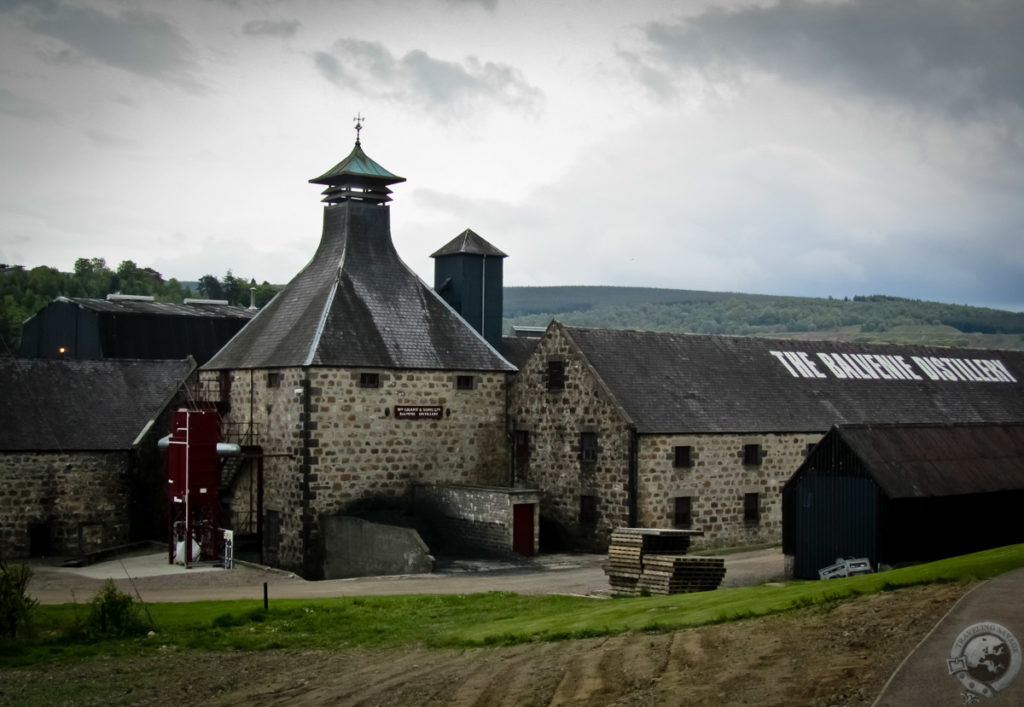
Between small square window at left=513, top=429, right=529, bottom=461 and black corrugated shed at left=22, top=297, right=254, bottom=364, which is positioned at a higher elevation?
black corrugated shed at left=22, top=297, right=254, bottom=364

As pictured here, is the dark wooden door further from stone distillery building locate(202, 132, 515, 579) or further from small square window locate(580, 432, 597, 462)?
stone distillery building locate(202, 132, 515, 579)

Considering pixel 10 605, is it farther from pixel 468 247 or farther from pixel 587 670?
pixel 468 247

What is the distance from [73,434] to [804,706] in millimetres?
32161

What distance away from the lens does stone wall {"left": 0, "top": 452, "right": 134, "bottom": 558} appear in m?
40.2

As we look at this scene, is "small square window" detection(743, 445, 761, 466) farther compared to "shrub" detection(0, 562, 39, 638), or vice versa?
"small square window" detection(743, 445, 761, 466)

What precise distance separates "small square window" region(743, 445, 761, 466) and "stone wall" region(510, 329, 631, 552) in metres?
4.83

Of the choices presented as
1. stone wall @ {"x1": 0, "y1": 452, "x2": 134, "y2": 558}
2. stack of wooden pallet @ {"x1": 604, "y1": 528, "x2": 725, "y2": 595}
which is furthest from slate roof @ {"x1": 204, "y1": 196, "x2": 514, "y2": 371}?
stack of wooden pallet @ {"x1": 604, "y1": 528, "x2": 725, "y2": 595}

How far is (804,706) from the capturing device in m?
16.0

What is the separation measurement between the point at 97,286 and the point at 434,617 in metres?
86.6

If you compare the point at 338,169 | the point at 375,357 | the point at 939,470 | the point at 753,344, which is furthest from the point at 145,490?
the point at 939,470

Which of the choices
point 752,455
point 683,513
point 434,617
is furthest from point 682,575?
point 752,455

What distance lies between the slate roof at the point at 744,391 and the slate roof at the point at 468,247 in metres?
8.88

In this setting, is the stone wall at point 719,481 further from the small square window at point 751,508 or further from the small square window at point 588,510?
the small square window at point 588,510

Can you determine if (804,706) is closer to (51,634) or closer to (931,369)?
(51,634)
